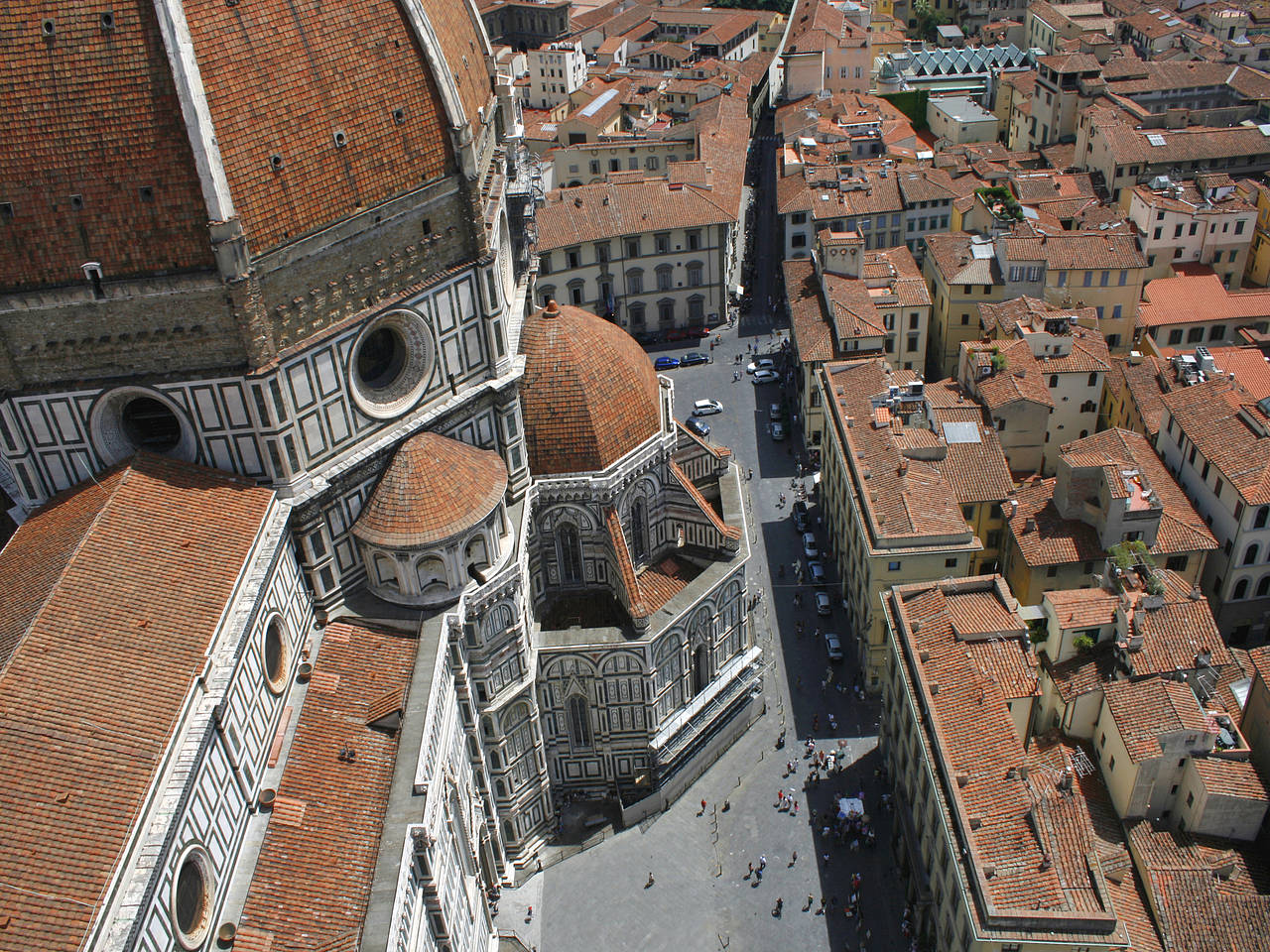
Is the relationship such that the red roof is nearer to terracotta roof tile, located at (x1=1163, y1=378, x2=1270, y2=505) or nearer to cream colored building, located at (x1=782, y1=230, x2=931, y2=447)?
terracotta roof tile, located at (x1=1163, y1=378, x2=1270, y2=505)

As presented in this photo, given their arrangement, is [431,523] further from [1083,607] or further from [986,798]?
[1083,607]

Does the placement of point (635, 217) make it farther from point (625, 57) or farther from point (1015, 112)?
point (625, 57)

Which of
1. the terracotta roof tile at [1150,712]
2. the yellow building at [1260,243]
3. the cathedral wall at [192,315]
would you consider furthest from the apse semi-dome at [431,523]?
the yellow building at [1260,243]

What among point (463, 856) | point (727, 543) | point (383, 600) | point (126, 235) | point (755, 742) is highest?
point (126, 235)

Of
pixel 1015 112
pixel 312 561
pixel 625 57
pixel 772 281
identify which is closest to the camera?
pixel 312 561

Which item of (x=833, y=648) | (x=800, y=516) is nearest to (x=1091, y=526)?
(x=833, y=648)

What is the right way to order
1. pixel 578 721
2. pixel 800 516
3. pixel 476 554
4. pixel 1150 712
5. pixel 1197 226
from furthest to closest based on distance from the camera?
pixel 1197 226, pixel 800 516, pixel 578 721, pixel 1150 712, pixel 476 554

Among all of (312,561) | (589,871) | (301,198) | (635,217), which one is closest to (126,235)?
(301,198)
